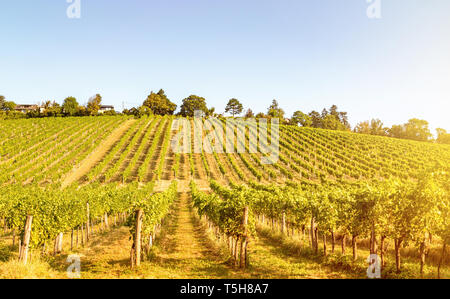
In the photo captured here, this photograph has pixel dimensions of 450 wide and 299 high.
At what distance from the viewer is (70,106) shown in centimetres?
9400

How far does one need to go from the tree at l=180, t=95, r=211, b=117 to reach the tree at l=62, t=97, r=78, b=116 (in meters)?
43.0

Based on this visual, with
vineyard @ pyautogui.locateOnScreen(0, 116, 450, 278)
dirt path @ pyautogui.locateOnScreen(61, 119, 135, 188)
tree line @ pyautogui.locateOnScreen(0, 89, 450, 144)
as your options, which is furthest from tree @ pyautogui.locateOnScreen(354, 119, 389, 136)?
dirt path @ pyautogui.locateOnScreen(61, 119, 135, 188)

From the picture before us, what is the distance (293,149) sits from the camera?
66.0 metres

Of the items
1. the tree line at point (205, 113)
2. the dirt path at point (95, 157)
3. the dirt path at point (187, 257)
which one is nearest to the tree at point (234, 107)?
the tree line at point (205, 113)

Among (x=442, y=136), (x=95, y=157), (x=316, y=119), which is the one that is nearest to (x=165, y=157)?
(x=95, y=157)

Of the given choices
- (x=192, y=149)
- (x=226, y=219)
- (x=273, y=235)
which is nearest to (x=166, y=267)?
(x=226, y=219)

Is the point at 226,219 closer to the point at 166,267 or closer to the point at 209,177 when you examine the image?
the point at 166,267

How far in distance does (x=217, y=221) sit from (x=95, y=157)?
4771cm

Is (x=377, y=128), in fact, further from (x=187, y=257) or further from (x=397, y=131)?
(x=187, y=257)

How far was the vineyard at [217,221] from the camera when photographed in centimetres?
1036

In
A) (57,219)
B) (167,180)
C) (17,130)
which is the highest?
(17,130)

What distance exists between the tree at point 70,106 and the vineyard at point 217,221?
40568 mm

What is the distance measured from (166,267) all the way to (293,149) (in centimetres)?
5847

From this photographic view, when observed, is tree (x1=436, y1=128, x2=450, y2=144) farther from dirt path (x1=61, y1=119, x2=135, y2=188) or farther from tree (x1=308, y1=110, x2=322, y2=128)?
dirt path (x1=61, y1=119, x2=135, y2=188)
